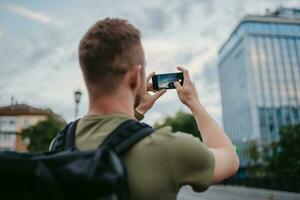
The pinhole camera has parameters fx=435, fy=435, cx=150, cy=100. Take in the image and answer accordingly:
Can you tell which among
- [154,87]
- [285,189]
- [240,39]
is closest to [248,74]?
[240,39]

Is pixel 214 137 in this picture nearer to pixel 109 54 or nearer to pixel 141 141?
pixel 141 141

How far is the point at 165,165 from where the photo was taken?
1.64m

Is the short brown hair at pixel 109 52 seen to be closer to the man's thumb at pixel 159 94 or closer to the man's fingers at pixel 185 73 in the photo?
the man's fingers at pixel 185 73

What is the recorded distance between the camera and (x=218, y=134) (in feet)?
6.23

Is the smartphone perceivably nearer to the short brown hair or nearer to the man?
the man

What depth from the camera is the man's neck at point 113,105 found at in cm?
186

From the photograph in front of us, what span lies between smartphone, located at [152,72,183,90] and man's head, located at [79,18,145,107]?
1.34ft

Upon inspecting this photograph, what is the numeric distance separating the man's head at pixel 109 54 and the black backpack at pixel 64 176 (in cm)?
36

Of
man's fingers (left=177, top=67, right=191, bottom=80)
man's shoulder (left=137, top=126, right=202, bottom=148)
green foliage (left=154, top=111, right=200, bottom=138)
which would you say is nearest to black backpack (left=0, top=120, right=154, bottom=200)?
man's shoulder (left=137, top=126, right=202, bottom=148)

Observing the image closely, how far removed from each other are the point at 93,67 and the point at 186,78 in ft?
1.78

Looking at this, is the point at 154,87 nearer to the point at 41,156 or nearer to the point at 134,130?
the point at 134,130

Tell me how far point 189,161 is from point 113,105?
426 millimetres

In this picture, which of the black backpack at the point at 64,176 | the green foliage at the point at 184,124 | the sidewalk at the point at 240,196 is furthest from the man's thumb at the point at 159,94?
the green foliage at the point at 184,124

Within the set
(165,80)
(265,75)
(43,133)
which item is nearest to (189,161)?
(165,80)
